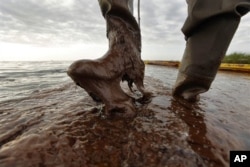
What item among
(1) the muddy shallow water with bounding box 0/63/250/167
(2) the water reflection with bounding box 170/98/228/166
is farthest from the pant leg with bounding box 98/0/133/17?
(2) the water reflection with bounding box 170/98/228/166

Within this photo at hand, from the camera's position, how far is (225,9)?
163 cm

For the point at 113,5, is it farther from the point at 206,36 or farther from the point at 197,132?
the point at 197,132

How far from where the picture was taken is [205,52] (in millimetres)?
1838

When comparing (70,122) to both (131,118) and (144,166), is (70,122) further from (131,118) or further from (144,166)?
(144,166)

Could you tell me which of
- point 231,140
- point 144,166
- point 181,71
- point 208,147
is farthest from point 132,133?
point 181,71

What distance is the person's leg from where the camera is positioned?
5.44 feet

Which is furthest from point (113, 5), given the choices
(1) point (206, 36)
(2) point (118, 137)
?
(2) point (118, 137)

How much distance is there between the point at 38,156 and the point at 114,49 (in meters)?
0.98

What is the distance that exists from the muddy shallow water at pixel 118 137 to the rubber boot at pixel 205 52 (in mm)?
289

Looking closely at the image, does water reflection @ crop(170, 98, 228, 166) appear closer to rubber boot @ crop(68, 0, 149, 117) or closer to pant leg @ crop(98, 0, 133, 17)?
rubber boot @ crop(68, 0, 149, 117)

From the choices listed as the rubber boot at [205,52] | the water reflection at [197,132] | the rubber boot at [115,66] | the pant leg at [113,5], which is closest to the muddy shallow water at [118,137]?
the water reflection at [197,132]

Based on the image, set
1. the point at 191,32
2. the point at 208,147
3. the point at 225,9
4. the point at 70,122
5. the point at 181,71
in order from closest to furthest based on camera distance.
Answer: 1. the point at 208,147
2. the point at 70,122
3. the point at 225,9
4. the point at 191,32
5. the point at 181,71

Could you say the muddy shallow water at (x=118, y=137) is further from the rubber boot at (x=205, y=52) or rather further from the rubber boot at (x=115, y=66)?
the rubber boot at (x=205, y=52)

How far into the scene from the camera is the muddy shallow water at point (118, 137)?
101 centimetres
